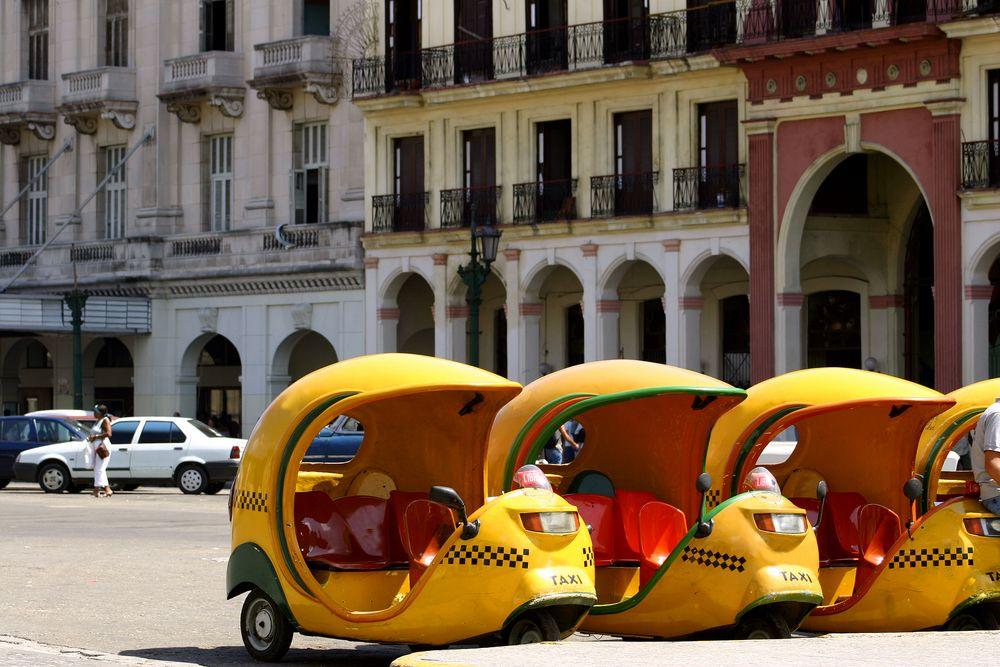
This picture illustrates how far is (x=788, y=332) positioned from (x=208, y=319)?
16963 mm

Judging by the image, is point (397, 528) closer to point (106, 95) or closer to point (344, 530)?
point (344, 530)

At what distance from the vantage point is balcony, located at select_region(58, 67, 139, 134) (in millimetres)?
49812

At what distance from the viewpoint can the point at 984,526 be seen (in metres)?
13.4

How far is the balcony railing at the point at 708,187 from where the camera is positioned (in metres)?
38.1

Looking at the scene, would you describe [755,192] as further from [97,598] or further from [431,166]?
[97,598]

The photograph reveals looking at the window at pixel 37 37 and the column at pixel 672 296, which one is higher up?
the window at pixel 37 37

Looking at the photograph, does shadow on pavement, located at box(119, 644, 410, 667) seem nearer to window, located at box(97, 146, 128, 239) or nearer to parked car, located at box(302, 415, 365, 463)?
parked car, located at box(302, 415, 365, 463)

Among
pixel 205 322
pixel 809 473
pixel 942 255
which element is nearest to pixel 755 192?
pixel 942 255

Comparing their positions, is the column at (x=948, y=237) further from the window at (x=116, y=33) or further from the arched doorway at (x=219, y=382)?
the window at (x=116, y=33)

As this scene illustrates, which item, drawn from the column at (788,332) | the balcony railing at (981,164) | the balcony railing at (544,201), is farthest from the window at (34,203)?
the balcony railing at (981,164)

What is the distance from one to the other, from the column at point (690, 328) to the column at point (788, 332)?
2.09 metres

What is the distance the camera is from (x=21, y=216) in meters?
53.5

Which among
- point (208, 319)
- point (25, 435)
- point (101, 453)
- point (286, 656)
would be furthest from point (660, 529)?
point (208, 319)

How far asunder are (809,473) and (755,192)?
899 inches
